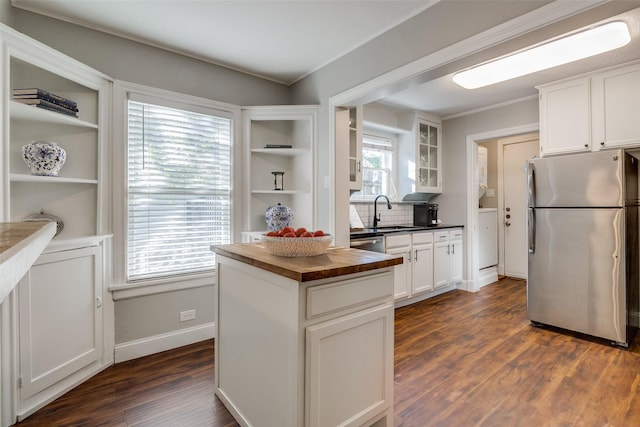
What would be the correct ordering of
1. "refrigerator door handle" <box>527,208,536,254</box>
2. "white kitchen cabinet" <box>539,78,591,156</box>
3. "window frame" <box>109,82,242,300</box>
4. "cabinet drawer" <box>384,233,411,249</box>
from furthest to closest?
"cabinet drawer" <box>384,233,411,249</box> → "refrigerator door handle" <box>527,208,536,254</box> → "white kitchen cabinet" <box>539,78,591,156</box> → "window frame" <box>109,82,242,300</box>

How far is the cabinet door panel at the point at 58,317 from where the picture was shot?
1822 mm

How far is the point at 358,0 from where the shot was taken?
2.05 meters

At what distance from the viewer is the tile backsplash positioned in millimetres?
4130

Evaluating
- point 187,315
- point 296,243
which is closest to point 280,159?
point 187,315

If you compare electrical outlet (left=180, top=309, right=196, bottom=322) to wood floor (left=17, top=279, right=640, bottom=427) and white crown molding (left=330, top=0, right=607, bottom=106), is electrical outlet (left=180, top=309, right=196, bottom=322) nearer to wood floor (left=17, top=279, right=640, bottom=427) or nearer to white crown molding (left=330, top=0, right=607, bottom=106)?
wood floor (left=17, top=279, right=640, bottom=427)

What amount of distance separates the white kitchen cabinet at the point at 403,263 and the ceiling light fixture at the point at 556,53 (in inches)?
69.3

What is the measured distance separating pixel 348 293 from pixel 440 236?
10.1ft

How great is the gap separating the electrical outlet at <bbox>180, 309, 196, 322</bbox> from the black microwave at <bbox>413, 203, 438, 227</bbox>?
9.97 ft

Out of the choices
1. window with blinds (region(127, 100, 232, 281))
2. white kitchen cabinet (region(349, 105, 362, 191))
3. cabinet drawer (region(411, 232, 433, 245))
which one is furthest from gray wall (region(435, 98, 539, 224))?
window with blinds (region(127, 100, 232, 281))

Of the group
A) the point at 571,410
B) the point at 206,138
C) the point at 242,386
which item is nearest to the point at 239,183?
the point at 206,138

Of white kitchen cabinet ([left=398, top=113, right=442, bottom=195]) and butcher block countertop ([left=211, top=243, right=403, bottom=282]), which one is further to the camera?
white kitchen cabinet ([left=398, top=113, right=442, bottom=195])

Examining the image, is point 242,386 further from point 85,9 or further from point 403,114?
point 403,114

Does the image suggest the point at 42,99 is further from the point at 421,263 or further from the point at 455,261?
the point at 455,261

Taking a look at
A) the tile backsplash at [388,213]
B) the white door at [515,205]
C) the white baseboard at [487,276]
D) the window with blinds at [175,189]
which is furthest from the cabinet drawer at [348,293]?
the white door at [515,205]
